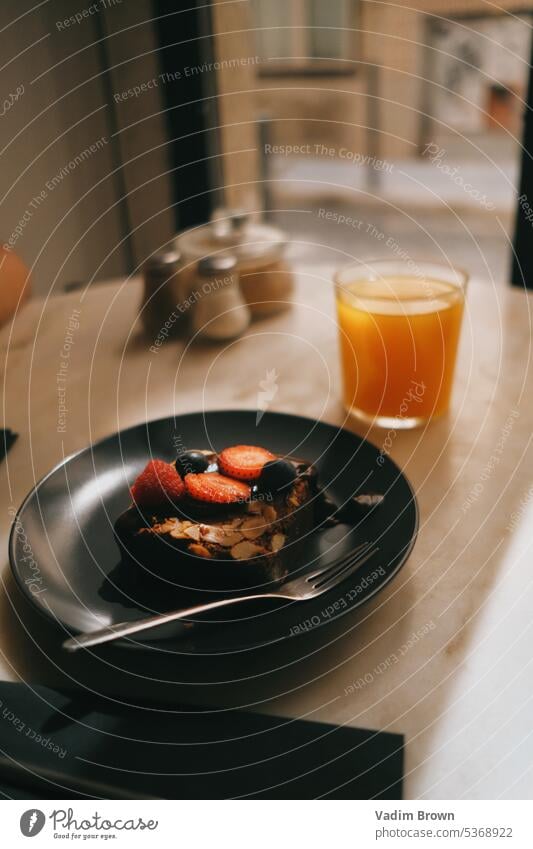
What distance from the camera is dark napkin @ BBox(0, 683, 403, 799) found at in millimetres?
279

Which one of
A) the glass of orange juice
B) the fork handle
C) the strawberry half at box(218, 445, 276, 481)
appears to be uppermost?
the glass of orange juice

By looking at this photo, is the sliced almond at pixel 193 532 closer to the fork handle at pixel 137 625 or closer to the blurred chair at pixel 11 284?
the fork handle at pixel 137 625

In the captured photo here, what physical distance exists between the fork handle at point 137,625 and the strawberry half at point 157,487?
2.6 inches

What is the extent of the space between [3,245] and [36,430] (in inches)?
12.0

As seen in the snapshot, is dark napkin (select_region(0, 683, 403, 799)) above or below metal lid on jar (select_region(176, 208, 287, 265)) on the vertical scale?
below

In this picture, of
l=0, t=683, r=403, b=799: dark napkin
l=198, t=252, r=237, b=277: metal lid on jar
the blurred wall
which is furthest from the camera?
the blurred wall

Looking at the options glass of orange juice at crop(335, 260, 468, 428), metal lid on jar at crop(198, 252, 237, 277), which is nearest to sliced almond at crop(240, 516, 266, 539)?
glass of orange juice at crop(335, 260, 468, 428)

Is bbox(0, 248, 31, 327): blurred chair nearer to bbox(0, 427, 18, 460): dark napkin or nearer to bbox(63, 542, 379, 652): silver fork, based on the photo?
bbox(0, 427, 18, 460): dark napkin

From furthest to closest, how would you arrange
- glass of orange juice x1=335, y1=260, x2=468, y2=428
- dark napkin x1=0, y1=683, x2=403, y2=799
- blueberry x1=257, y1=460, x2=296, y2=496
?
glass of orange juice x1=335, y1=260, x2=468, y2=428, blueberry x1=257, y1=460, x2=296, y2=496, dark napkin x1=0, y1=683, x2=403, y2=799

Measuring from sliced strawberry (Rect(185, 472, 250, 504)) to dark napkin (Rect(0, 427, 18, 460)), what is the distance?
20cm

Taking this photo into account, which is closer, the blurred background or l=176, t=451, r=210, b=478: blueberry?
l=176, t=451, r=210, b=478: blueberry

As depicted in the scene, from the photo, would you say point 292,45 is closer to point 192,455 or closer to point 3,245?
point 3,245

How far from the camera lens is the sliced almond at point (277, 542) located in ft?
1.19

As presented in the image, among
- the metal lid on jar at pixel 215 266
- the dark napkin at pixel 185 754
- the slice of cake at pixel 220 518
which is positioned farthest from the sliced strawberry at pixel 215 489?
the metal lid on jar at pixel 215 266
